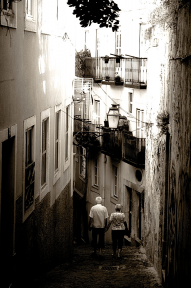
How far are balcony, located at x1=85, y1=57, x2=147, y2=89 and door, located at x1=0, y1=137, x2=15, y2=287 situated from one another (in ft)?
53.7

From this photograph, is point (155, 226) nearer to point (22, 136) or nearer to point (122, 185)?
point (22, 136)

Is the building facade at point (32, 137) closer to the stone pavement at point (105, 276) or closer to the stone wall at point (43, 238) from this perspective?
the stone wall at point (43, 238)

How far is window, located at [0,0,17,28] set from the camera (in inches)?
252

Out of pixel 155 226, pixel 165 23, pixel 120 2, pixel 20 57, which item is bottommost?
pixel 155 226

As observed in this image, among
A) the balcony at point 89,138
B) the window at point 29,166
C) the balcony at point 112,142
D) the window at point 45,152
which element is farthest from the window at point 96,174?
the window at point 29,166

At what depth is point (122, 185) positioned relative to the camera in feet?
84.4

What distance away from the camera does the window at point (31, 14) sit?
8.41 meters

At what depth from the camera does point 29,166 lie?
8.72 metres

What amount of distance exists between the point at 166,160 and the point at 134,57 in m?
15.9

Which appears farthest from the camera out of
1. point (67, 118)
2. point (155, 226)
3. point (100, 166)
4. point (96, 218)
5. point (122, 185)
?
point (100, 166)

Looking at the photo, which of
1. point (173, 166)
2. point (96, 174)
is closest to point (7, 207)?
point (173, 166)

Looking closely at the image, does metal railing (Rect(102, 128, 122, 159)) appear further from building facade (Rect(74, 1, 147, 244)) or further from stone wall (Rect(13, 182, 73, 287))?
stone wall (Rect(13, 182, 73, 287))

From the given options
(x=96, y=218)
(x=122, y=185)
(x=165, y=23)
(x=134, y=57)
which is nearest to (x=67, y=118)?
(x=96, y=218)

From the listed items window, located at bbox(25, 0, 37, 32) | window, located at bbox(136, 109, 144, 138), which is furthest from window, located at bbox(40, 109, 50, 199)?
window, located at bbox(136, 109, 144, 138)
